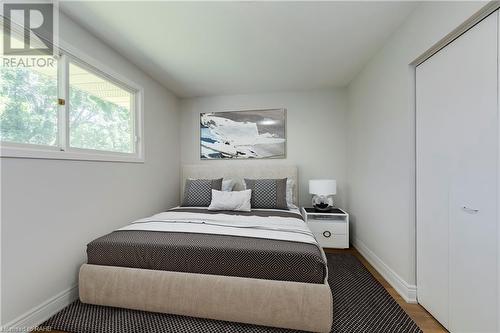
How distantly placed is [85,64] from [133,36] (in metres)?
0.52

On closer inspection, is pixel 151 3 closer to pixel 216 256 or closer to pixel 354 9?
pixel 354 9

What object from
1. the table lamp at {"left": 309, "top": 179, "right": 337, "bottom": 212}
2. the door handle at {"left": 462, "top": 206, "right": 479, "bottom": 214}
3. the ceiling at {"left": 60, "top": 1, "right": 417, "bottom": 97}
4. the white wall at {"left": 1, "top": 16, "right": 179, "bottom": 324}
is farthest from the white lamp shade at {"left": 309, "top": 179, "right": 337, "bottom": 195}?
the white wall at {"left": 1, "top": 16, "right": 179, "bottom": 324}

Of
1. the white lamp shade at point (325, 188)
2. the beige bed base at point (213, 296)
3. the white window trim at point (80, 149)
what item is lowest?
the beige bed base at point (213, 296)

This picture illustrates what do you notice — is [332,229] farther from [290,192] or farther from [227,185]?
[227,185]

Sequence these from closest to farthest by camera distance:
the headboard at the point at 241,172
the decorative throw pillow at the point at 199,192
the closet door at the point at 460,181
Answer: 1. the closet door at the point at 460,181
2. the decorative throw pillow at the point at 199,192
3. the headboard at the point at 241,172

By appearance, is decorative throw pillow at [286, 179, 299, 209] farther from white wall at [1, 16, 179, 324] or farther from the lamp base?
white wall at [1, 16, 179, 324]

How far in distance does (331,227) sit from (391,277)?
3.15 ft

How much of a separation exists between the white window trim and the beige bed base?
0.95 meters

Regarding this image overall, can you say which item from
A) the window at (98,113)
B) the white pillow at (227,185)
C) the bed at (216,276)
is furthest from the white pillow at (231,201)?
the window at (98,113)

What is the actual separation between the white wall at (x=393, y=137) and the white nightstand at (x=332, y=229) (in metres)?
0.20

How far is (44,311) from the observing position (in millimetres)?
1561

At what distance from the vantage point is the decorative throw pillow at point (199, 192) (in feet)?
9.80

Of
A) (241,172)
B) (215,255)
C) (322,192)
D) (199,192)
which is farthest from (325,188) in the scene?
(215,255)

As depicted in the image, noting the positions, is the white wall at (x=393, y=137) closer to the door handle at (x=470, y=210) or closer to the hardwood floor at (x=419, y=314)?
the hardwood floor at (x=419, y=314)
